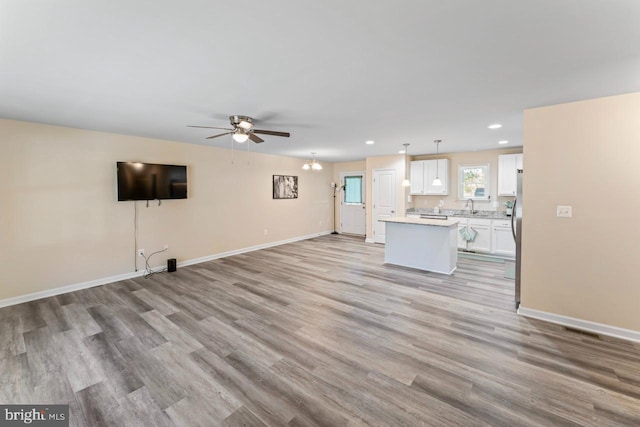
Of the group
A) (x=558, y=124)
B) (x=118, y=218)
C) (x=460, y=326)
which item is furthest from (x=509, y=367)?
(x=118, y=218)

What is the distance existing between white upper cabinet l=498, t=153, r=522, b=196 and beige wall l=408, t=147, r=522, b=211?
0.84ft

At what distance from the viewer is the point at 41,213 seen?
3766 mm

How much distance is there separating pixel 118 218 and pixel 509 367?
18.4 ft

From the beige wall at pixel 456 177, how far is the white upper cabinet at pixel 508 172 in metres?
0.26

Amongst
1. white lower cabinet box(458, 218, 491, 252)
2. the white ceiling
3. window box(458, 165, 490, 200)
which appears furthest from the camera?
window box(458, 165, 490, 200)

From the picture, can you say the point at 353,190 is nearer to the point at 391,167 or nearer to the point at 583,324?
the point at 391,167

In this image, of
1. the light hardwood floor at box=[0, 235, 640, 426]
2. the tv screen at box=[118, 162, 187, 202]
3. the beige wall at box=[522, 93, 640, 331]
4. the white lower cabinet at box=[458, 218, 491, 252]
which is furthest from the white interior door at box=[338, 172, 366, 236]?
the beige wall at box=[522, 93, 640, 331]

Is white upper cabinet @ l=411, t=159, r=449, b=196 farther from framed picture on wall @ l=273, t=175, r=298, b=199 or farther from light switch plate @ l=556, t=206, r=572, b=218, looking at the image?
light switch plate @ l=556, t=206, r=572, b=218

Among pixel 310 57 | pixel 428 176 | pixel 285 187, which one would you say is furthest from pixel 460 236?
pixel 310 57

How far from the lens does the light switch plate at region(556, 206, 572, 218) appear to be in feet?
9.56

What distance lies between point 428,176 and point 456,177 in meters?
0.66

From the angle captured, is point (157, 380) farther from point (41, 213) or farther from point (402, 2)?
point (41, 213)

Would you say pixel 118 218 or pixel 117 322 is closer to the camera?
pixel 117 322

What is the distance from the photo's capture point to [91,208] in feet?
13.8
